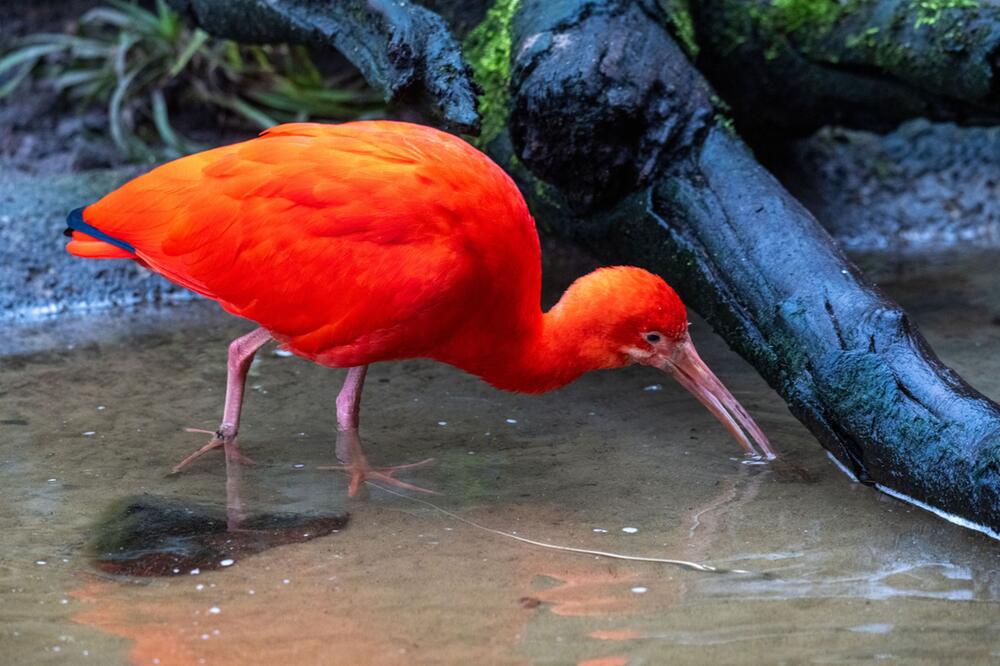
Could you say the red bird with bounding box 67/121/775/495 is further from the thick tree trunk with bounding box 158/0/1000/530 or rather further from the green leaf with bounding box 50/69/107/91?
the green leaf with bounding box 50/69/107/91

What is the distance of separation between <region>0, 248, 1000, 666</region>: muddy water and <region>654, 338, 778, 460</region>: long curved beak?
0.09m

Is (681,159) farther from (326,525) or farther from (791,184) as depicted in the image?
(791,184)

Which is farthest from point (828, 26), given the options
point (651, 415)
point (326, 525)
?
point (326, 525)

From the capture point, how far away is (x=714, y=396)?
4.45 metres

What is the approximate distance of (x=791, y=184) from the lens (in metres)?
7.00

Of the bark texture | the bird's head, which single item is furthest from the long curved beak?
the bark texture

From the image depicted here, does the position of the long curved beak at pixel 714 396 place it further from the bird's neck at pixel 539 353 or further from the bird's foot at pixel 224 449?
the bird's foot at pixel 224 449

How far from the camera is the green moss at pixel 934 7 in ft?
16.9

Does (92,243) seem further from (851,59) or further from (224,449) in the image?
(851,59)

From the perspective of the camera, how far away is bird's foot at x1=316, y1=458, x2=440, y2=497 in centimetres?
422

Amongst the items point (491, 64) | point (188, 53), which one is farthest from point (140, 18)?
point (491, 64)

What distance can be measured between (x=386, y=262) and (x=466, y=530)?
862 mm

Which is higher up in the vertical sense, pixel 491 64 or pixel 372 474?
pixel 491 64

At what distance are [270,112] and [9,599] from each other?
15.7 ft
